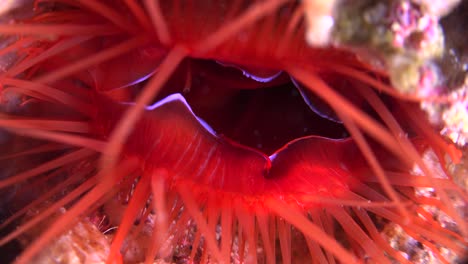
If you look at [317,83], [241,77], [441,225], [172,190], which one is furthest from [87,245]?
[441,225]

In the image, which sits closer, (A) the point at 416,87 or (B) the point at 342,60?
(A) the point at 416,87

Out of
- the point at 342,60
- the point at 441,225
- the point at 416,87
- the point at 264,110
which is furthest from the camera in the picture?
the point at 264,110

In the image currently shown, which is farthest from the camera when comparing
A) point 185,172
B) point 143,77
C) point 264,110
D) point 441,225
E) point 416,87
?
point 264,110

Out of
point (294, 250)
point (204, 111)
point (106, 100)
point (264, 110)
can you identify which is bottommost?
point (294, 250)

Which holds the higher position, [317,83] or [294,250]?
[317,83]

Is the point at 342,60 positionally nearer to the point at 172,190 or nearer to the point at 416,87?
the point at 416,87

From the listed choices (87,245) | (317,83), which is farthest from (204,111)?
(317,83)

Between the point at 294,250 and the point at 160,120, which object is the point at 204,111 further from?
the point at 294,250

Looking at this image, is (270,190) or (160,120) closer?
(160,120)

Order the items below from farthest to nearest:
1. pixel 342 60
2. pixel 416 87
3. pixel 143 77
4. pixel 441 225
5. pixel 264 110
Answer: pixel 264 110, pixel 441 225, pixel 143 77, pixel 342 60, pixel 416 87
